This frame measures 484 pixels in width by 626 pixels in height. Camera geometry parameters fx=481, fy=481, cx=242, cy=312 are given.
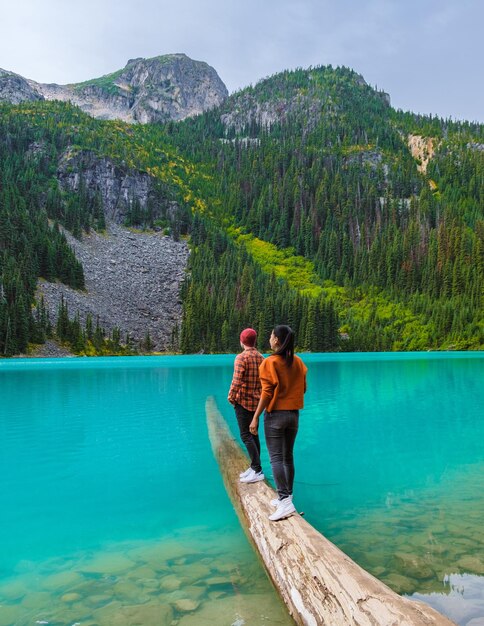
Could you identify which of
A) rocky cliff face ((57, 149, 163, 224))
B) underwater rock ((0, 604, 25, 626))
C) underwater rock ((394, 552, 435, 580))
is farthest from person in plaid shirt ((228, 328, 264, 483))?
rocky cliff face ((57, 149, 163, 224))

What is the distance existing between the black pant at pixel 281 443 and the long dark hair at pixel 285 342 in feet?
2.65

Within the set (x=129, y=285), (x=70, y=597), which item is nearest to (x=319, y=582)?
(x=70, y=597)

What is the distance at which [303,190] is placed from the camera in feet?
654

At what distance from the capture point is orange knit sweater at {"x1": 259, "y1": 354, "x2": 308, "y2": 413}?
22.8 feet

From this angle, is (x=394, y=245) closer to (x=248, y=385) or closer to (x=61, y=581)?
(x=248, y=385)

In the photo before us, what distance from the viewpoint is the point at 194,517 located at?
8.73 metres

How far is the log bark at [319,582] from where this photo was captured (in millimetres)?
4056

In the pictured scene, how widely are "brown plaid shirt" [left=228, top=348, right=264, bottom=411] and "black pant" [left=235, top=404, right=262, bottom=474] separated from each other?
16cm

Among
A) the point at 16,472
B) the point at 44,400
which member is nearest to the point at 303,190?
the point at 44,400

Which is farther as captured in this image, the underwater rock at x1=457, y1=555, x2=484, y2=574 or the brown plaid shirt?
the brown plaid shirt

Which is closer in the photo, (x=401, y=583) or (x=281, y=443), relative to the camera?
(x=401, y=583)

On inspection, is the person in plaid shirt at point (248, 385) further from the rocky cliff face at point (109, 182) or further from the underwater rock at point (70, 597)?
the rocky cliff face at point (109, 182)

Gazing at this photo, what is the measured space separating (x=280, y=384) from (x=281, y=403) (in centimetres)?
28

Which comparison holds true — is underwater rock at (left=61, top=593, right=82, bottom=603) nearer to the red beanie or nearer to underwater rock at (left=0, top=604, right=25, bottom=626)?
underwater rock at (left=0, top=604, right=25, bottom=626)
